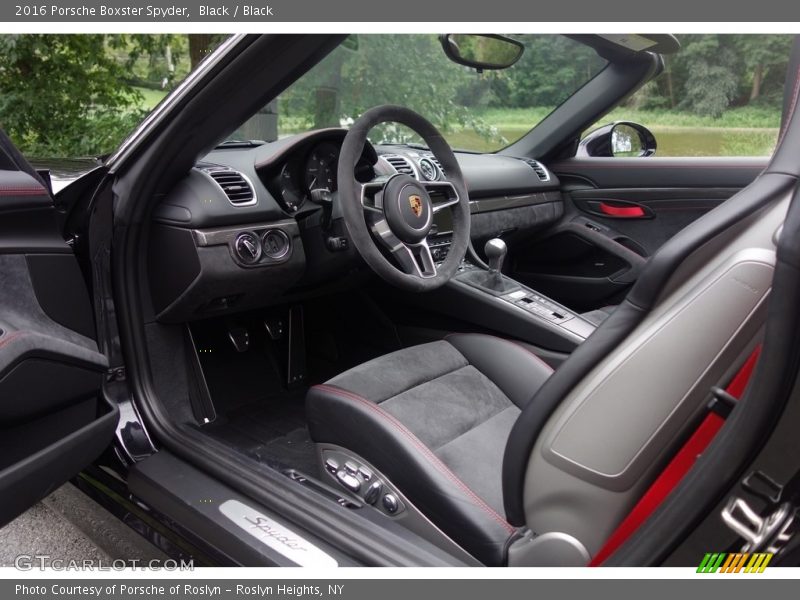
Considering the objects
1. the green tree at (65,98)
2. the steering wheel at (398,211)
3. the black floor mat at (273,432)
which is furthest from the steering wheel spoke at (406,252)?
the green tree at (65,98)

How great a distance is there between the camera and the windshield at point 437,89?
10.0ft

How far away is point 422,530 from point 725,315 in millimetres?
921

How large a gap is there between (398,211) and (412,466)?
78 cm

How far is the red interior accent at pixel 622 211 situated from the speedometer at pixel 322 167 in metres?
1.56

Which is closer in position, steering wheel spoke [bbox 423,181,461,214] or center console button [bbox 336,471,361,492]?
center console button [bbox 336,471,361,492]

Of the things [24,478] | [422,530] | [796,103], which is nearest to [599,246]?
[422,530]

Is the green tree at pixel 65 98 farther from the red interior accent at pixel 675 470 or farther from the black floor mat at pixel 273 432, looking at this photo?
the red interior accent at pixel 675 470

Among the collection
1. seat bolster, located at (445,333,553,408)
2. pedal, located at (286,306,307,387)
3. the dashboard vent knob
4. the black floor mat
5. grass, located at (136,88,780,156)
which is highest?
grass, located at (136,88,780,156)

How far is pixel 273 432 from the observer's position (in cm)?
247

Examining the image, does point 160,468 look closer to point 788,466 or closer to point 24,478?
point 24,478

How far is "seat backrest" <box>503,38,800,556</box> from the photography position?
98 cm

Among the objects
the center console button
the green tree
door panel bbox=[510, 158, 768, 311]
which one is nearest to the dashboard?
the center console button

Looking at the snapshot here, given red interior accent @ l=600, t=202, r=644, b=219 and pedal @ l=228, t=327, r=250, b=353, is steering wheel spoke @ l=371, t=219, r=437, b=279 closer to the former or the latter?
pedal @ l=228, t=327, r=250, b=353

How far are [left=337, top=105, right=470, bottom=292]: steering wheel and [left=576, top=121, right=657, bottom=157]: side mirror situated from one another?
58.8 inches
